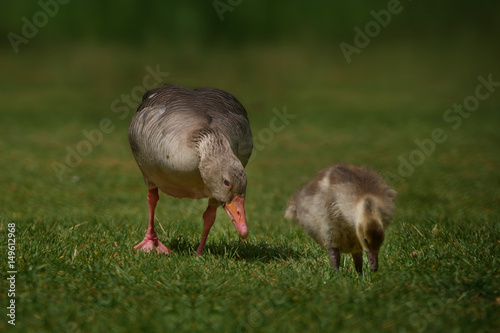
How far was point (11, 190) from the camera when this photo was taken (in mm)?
9000

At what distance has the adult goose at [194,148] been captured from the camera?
17.3 feet

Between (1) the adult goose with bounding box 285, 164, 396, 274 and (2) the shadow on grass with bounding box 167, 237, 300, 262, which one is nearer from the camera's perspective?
(1) the adult goose with bounding box 285, 164, 396, 274

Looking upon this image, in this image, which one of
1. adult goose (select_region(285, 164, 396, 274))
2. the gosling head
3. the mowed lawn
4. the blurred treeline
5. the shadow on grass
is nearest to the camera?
the mowed lawn

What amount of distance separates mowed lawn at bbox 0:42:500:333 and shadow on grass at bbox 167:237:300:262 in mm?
31

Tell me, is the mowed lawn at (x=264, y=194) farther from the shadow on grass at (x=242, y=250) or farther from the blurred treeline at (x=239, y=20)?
the blurred treeline at (x=239, y=20)

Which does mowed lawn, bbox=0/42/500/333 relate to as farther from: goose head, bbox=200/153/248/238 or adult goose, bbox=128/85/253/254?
adult goose, bbox=128/85/253/254

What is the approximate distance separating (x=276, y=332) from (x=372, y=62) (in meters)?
18.9

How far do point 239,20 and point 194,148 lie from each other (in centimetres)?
1753

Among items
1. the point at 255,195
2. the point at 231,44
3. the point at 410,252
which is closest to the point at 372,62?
the point at 231,44

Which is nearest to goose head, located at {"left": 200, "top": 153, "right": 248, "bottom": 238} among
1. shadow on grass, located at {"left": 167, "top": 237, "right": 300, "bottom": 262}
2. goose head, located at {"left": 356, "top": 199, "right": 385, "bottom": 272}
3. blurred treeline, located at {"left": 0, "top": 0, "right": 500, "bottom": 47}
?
shadow on grass, located at {"left": 167, "top": 237, "right": 300, "bottom": 262}

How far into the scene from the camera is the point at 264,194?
948 centimetres

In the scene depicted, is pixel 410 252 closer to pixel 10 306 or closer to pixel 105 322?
pixel 105 322

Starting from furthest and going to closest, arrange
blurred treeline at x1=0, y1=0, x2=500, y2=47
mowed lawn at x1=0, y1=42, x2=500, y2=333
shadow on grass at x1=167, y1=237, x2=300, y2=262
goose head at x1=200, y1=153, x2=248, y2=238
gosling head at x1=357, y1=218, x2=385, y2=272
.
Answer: blurred treeline at x1=0, y1=0, x2=500, y2=47 → shadow on grass at x1=167, y1=237, x2=300, y2=262 → goose head at x1=200, y1=153, x2=248, y2=238 → gosling head at x1=357, y1=218, x2=385, y2=272 → mowed lawn at x1=0, y1=42, x2=500, y2=333

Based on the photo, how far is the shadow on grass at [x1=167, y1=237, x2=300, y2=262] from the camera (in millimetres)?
5660
